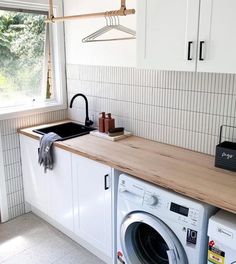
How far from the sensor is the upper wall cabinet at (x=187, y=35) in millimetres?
1585

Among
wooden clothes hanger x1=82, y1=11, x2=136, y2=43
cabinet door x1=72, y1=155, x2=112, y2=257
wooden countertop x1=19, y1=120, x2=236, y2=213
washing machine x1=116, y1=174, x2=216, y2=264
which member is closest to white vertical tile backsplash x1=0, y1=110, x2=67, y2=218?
wooden countertop x1=19, y1=120, x2=236, y2=213

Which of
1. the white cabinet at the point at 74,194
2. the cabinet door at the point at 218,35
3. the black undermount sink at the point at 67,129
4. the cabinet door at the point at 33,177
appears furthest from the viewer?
the black undermount sink at the point at 67,129

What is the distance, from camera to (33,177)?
2.84m

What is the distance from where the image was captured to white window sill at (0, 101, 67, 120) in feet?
9.05

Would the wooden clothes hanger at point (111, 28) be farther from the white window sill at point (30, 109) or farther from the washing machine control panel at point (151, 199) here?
the washing machine control panel at point (151, 199)

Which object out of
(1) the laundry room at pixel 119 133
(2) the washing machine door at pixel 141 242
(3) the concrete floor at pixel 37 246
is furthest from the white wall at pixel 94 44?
(3) the concrete floor at pixel 37 246

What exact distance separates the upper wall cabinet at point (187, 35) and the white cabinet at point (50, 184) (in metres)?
1.06

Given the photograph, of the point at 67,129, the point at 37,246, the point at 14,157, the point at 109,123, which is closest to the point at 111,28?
the point at 109,123

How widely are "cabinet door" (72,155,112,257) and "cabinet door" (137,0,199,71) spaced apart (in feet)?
2.63

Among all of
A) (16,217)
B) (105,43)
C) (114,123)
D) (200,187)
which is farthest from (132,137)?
(16,217)

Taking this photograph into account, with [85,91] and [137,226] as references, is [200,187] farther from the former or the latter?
[85,91]

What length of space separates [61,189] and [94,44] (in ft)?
4.39

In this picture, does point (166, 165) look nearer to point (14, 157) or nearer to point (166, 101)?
point (166, 101)

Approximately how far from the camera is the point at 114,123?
8.63 feet
